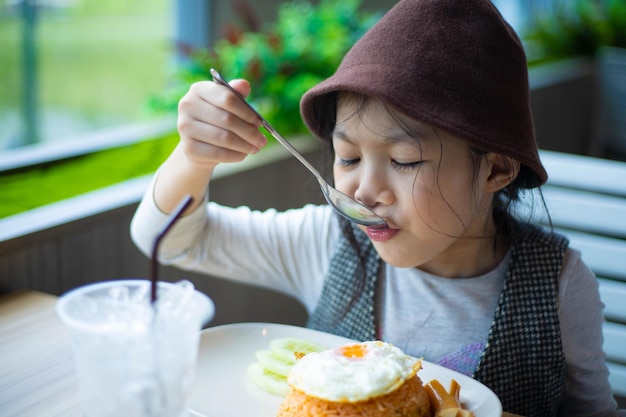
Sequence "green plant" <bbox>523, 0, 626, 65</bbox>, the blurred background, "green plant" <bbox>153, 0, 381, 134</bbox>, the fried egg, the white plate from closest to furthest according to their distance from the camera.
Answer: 1. the fried egg
2. the white plate
3. "green plant" <bbox>153, 0, 381, 134</bbox>
4. the blurred background
5. "green plant" <bbox>523, 0, 626, 65</bbox>

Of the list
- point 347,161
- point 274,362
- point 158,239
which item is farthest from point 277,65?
point 158,239

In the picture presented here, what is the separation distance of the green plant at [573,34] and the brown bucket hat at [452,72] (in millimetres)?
4377

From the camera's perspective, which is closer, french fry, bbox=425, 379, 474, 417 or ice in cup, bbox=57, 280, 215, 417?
ice in cup, bbox=57, 280, 215, 417

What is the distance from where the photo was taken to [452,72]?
111 centimetres

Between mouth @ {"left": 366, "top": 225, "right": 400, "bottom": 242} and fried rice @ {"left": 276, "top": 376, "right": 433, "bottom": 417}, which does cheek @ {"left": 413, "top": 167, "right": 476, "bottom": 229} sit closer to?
mouth @ {"left": 366, "top": 225, "right": 400, "bottom": 242}

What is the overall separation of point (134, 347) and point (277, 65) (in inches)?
74.4

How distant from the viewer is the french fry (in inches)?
36.9

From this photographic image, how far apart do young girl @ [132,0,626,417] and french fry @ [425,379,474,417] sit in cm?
27

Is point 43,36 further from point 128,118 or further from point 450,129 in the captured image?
point 450,129

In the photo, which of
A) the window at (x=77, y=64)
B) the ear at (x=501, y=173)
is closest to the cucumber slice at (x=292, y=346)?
the ear at (x=501, y=173)

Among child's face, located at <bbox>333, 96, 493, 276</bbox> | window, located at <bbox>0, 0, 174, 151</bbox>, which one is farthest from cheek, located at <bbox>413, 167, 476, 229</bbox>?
window, located at <bbox>0, 0, 174, 151</bbox>

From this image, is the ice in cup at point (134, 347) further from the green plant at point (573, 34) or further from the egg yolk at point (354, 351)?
the green plant at point (573, 34)

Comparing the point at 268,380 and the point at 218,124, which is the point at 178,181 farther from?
the point at 268,380

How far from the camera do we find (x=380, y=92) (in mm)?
1093
